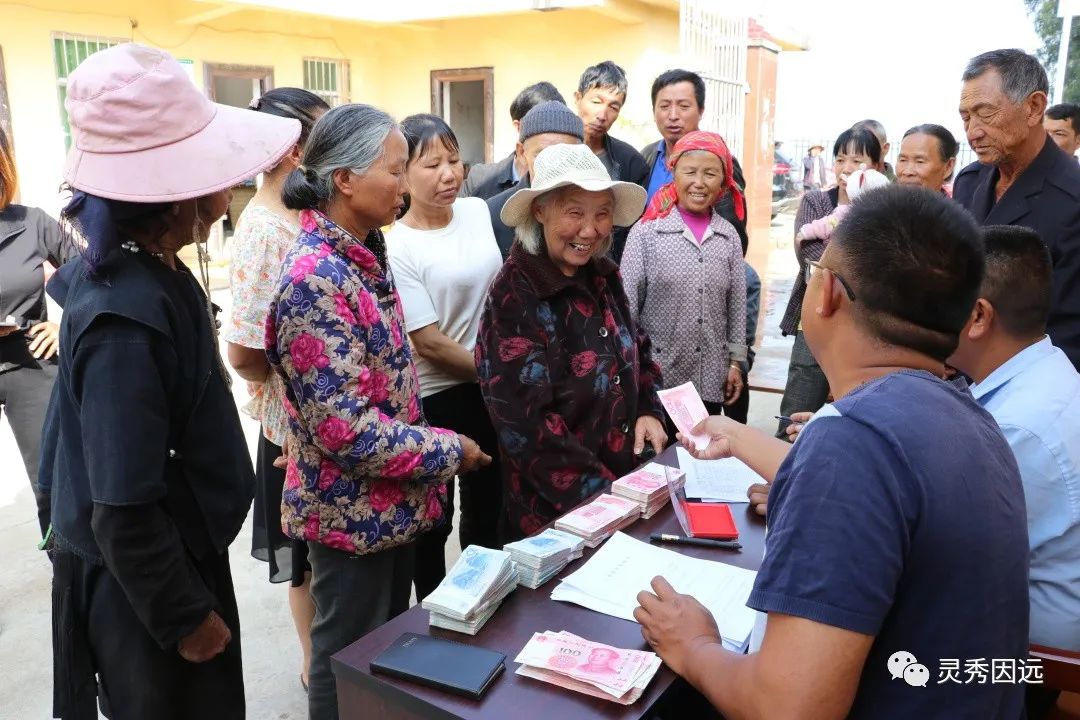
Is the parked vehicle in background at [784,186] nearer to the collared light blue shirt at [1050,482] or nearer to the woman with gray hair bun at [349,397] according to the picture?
the collared light blue shirt at [1050,482]

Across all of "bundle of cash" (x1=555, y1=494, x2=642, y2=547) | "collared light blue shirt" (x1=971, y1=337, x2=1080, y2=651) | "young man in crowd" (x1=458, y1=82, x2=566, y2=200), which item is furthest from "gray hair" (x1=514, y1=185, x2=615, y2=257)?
"young man in crowd" (x1=458, y1=82, x2=566, y2=200)

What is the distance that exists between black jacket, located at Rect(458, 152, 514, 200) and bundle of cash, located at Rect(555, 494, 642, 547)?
2.30m

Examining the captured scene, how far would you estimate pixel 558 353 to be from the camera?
226 centimetres

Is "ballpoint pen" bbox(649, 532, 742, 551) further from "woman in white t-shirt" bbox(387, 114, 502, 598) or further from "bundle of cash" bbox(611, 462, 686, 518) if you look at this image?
"woman in white t-shirt" bbox(387, 114, 502, 598)

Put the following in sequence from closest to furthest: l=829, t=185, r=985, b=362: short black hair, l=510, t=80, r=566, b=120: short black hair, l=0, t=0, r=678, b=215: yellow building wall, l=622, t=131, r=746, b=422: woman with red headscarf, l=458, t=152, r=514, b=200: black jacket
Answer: l=829, t=185, r=985, b=362: short black hair
l=622, t=131, r=746, b=422: woman with red headscarf
l=510, t=80, r=566, b=120: short black hair
l=458, t=152, r=514, b=200: black jacket
l=0, t=0, r=678, b=215: yellow building wall

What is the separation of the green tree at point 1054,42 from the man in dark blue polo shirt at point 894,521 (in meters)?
6.62

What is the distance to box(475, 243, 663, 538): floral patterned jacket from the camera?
220 centimetres

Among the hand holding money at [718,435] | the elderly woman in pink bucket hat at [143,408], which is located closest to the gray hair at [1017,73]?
the hand holding money at [718,435]

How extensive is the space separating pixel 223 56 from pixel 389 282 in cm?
886

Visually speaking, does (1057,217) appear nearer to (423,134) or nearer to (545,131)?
(545,131)

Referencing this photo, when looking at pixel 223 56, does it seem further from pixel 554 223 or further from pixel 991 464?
pixel 991 464

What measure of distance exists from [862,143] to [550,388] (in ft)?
12.0

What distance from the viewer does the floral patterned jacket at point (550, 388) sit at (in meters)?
2.20

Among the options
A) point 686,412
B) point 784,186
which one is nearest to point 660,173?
point 686,412
